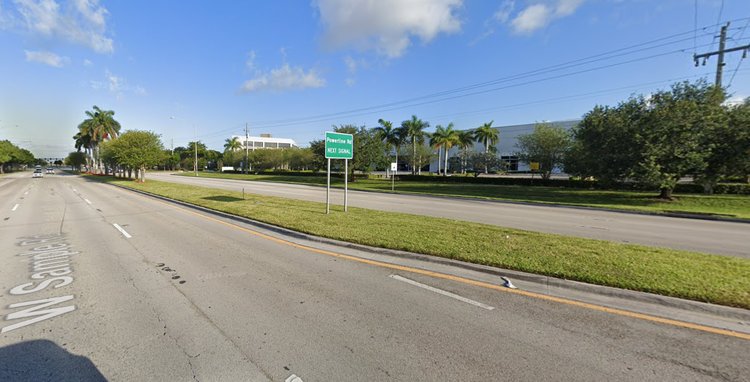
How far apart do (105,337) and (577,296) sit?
598 centimetres

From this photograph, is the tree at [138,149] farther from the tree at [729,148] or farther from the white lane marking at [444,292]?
the tree at [729,148]

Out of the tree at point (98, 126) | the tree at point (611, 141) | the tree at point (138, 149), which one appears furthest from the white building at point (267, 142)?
the tree at point (611, 141)

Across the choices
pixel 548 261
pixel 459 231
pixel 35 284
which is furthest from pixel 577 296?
pixel 35 284

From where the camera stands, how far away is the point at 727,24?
19891mm

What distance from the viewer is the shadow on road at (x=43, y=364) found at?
8.97ft

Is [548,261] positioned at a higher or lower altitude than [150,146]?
lower

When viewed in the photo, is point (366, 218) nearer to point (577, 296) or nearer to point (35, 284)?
point (577, 296)

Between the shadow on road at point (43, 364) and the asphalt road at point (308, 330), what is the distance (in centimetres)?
1

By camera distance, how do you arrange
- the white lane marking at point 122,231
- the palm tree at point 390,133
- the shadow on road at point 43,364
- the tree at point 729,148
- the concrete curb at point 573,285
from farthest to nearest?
the palm tree at point 390,133 < the tree at point 729,148 < the white lane marking at point 122,231 < the concrete curb at point 573,285 < the shadow on road at point 43,364

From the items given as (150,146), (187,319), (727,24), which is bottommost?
(187,319)

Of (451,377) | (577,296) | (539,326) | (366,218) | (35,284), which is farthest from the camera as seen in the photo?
(366,218)

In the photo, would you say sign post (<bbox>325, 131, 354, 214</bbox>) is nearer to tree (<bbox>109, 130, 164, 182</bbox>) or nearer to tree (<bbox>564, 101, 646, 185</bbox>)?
tree (<bbox>564, 101, 646, 185</bbox>)

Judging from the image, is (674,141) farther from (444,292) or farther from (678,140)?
(444,292)

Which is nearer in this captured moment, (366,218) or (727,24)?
(366,218)
